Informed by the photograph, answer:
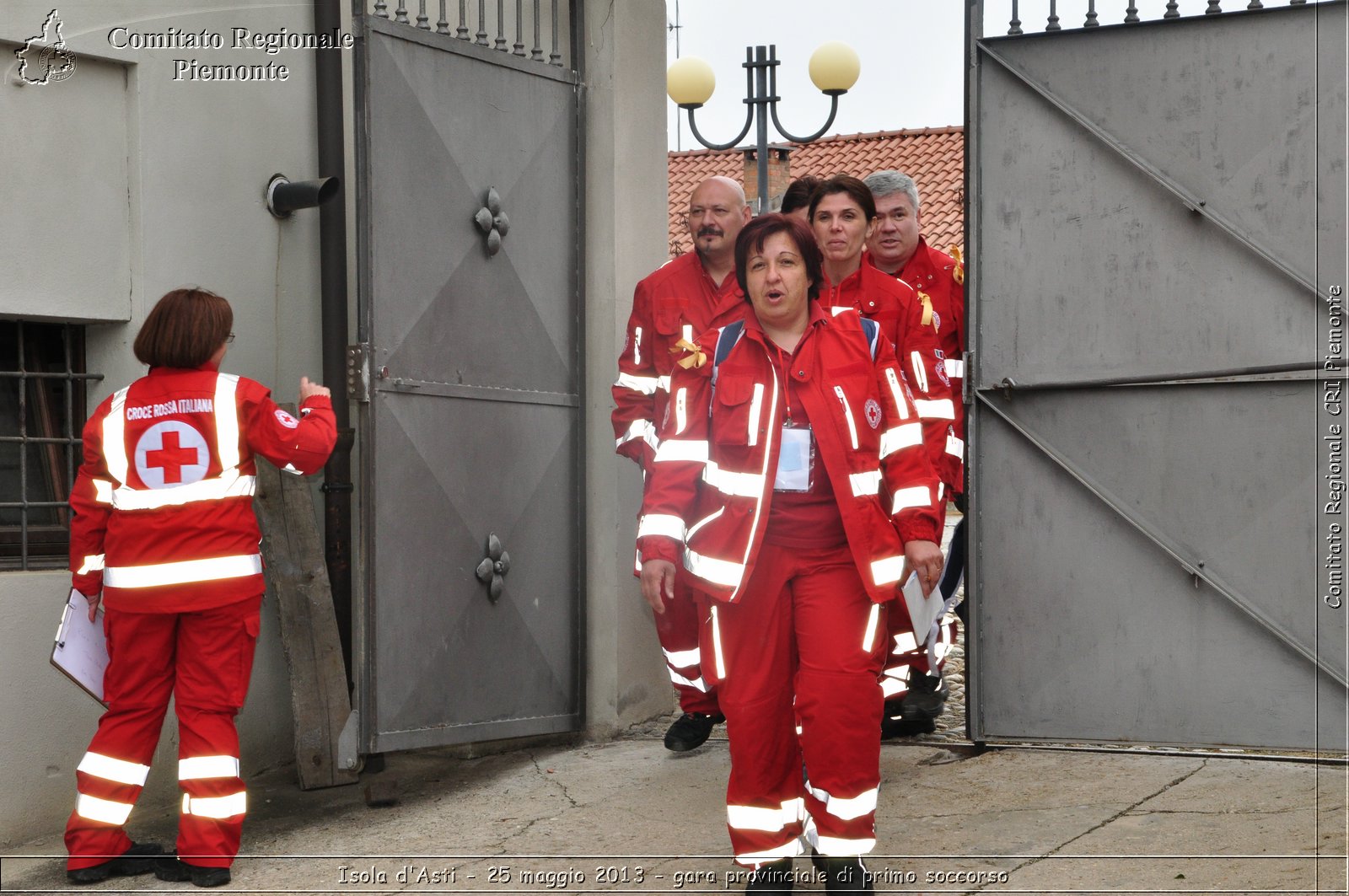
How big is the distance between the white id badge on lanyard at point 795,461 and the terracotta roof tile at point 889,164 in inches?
797

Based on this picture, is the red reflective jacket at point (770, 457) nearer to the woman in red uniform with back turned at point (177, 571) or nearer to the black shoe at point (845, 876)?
the black shoe at point (845, 876)

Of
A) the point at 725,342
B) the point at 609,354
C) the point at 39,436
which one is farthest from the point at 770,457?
the point at 39,436

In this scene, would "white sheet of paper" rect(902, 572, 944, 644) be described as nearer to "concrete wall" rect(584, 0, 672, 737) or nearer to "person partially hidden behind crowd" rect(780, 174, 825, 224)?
"person partially hidden behind crowd" rect(780, 174, 825, 224)

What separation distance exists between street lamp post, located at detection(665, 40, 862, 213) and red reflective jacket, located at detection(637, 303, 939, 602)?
726 cm

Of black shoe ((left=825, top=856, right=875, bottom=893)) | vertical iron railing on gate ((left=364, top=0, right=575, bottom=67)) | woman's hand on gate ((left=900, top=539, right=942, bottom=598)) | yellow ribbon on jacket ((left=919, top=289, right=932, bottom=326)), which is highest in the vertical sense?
vertical iron railing on gate ((left=364, top=0, right=575, bottom=67))

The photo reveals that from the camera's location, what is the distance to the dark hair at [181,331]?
15.0ft

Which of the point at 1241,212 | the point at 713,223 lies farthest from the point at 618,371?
the point at 1241,212

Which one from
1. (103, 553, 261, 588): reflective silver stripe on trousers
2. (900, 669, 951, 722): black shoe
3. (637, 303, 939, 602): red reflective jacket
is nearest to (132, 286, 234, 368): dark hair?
(103, 553, 261, 588): reflective silver stripe on trousers

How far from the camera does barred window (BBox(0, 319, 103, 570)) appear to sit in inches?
202

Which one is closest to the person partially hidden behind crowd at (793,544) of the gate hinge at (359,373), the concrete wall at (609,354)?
the gate hinge at (359,373)

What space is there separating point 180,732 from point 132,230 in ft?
6.08

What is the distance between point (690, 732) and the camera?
5957 millimetres

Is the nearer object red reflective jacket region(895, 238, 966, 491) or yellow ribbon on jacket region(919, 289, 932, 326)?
yellow ribbon on jacket region(919, 289, 932, 326)

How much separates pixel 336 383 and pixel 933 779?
2.67m
